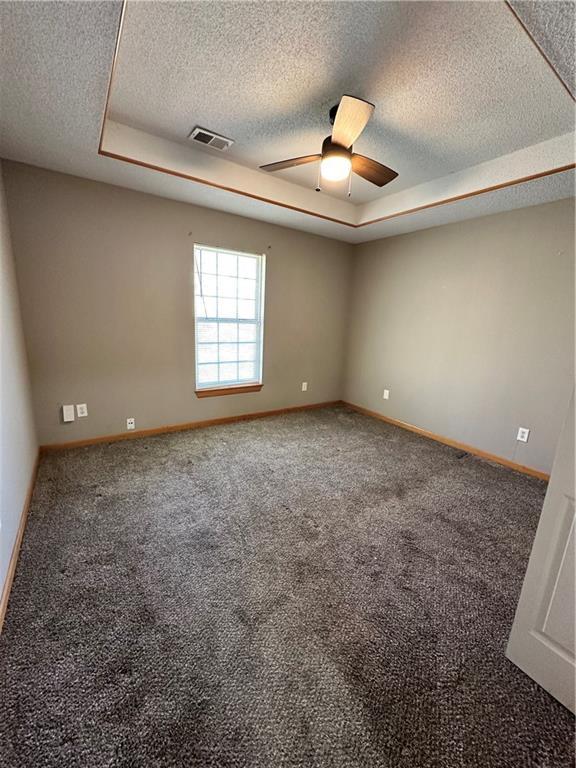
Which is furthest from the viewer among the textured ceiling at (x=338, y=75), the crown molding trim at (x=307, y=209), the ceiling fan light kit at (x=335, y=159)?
the crown molding trim at (x=307, y=209)

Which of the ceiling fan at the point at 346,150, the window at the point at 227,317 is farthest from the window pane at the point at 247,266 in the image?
the ceiling fan at the point at 346,150

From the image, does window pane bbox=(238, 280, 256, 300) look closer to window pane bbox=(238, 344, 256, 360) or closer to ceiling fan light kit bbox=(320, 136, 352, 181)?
window pane bbox=(238, 344, 256, 360)

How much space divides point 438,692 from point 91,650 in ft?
4.33

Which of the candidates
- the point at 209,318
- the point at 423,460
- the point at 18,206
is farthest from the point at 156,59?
the point at 423,460

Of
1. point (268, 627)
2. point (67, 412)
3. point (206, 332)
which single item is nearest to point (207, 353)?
point (206, 332)

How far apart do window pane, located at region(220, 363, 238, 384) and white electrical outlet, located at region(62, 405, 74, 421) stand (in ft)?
4.99

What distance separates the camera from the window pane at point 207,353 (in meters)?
3.51

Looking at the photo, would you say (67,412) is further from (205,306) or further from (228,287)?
(228,287)

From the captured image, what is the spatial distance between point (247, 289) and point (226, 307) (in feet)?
1.18

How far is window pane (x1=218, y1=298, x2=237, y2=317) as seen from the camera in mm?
3516

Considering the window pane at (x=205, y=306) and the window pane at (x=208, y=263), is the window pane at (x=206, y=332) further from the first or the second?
the window pane at (x=208, y=263)

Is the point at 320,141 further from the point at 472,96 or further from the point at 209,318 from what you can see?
the point at 209,318

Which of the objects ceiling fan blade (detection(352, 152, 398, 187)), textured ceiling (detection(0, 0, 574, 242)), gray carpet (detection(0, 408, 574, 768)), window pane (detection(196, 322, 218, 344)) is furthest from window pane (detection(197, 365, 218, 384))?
ceiling fan blade (detection(352, 152, 398, 187))

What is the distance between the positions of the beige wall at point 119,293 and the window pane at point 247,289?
0.68 ft
